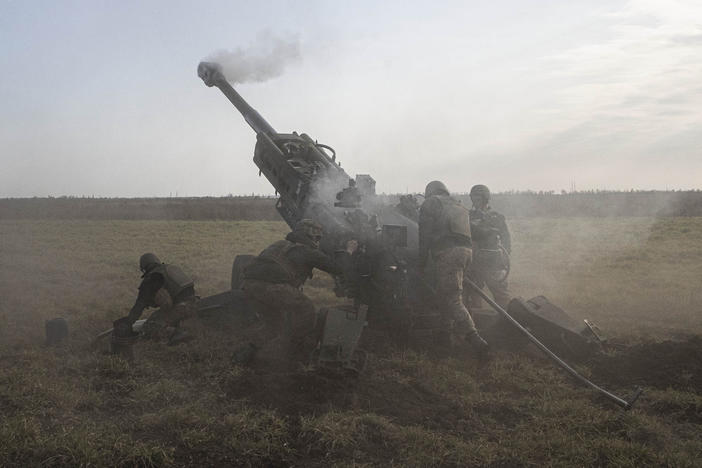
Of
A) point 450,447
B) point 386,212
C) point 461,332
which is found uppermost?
point 386,212

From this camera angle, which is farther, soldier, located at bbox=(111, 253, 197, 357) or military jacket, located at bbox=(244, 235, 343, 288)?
soldier, located at bbox=(111, 253, 197, 357)

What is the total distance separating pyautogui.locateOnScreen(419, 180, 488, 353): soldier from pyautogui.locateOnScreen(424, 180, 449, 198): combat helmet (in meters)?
0.29

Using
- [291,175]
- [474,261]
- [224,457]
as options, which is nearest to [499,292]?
[474,261]

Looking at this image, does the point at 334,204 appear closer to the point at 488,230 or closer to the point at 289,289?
the point at 289,289

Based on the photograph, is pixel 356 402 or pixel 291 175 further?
pixel 291 175

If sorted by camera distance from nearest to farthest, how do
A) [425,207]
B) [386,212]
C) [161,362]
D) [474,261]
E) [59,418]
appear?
[59,418], [161,362], [425,207], [386,212], [474,261]

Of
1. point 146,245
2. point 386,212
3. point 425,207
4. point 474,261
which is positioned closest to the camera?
point 425,207

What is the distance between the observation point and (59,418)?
5.23 m

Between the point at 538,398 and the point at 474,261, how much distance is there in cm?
329

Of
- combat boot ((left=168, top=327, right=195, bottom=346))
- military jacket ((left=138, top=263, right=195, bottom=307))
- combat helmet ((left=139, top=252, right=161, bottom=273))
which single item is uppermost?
combat helmet ((left=139, top=252, right=161, bottom=273))

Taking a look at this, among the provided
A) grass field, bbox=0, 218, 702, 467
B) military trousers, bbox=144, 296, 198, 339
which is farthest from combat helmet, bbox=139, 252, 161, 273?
grass field, bbox=0, 218, 702, 467

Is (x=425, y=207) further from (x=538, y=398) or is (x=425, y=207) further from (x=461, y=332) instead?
(x=538, y=398)

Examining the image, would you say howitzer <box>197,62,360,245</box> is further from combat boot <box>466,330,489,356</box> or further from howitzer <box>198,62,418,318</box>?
combat boot <box>466,330,489,356</box>

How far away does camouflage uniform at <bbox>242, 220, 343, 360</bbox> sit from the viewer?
6695 millimetres
